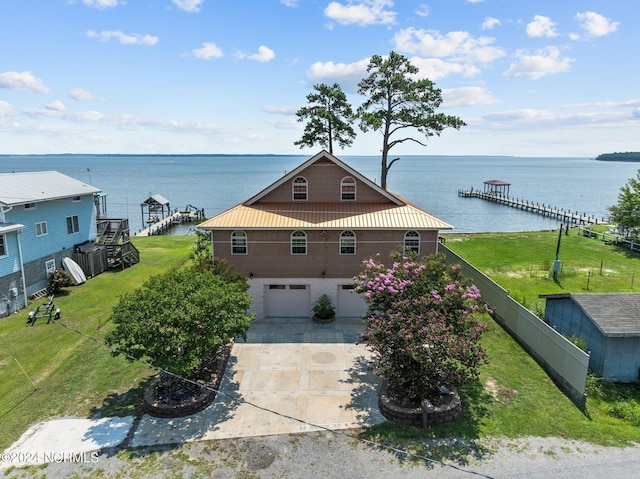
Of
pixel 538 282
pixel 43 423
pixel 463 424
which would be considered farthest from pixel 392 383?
pixel 538 282

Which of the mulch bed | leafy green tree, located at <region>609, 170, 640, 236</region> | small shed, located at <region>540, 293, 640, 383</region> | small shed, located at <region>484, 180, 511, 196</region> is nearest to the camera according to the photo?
the mulch bed

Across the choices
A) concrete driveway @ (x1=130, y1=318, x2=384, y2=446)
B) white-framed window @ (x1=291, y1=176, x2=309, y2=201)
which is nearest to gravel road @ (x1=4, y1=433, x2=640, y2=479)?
concrete driveway @ (x1=130, y1=318, x2=384, y2=446)

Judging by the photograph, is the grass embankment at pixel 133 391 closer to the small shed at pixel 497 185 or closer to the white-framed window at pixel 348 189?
the white-framed window at pixel 348 189

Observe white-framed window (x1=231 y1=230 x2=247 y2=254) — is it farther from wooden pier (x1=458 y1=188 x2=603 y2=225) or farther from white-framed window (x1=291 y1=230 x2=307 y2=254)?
wooden pier (x1=458 y1=188 x2=603 y2=225)

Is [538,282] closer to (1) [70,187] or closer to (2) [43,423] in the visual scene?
(2) [43,423]

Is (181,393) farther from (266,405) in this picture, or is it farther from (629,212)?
(629,212)

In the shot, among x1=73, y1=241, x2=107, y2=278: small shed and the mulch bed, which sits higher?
x1=73, y1=241, x2=107, y2=278: small shed

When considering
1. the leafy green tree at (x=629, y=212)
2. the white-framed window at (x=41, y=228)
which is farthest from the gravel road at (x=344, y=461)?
the leafy green tree at (x=629, y=212)
